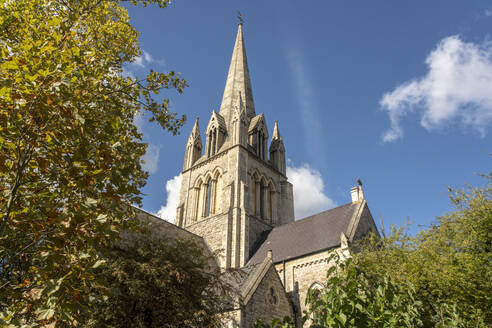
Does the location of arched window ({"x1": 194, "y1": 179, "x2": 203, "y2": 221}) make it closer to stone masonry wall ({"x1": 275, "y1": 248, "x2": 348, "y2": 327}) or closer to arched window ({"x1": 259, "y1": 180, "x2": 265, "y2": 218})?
arched window ({"x1": 259, "y1": 180, "x2": 265, "y2": 218})

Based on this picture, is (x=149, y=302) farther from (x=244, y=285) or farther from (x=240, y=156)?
(x=240, y=156)

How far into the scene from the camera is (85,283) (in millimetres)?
3980

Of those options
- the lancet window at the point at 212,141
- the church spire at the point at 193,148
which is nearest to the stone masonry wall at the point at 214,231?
the lancet window at the point at 212,141

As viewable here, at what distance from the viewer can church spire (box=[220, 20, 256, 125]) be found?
35.2 metres

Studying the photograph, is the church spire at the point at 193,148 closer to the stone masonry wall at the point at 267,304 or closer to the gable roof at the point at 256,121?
the gable roof at the point at 256,121

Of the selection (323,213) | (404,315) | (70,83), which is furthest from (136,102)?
(323,213)

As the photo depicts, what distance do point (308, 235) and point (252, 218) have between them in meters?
5.30

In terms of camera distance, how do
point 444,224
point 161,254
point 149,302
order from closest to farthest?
point 149,302 → point 161,254 → point 444,224

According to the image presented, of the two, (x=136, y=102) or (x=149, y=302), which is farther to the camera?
→ (x=149, y=302)

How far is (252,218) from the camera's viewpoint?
26625mm

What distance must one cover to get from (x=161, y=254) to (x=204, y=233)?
50.6ft

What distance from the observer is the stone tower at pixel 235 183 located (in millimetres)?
25094

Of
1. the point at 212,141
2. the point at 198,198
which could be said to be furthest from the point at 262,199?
the point at 212,141

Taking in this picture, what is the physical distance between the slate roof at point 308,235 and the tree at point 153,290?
1057 centimetres
